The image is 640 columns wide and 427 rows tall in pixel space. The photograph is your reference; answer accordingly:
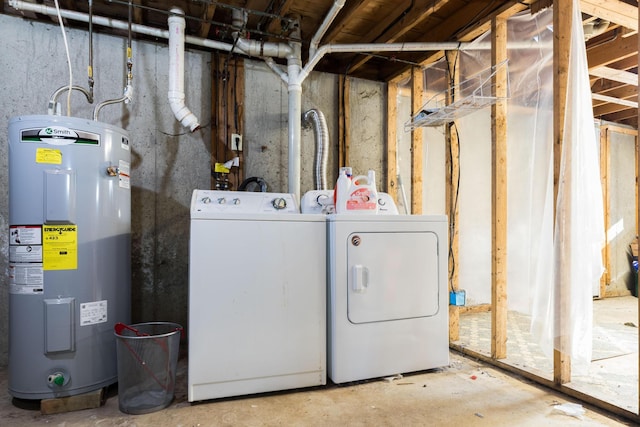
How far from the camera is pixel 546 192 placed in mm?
2068

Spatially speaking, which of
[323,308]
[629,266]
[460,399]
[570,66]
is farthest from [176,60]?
[629,266]

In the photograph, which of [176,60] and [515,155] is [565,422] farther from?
[176,60]

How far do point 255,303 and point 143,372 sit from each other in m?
0.61

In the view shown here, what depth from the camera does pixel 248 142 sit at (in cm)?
299

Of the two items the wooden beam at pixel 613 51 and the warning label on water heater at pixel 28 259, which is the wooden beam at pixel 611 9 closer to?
the wooden beam at pixel 613 51

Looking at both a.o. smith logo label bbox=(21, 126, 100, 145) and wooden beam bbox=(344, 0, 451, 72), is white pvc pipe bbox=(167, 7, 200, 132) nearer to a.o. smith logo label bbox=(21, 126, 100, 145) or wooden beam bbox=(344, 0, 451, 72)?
a.o. smith logo label bbox=(21, 126, 100, 145)

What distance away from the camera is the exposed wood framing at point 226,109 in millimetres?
2854

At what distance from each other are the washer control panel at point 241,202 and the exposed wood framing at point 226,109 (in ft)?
1.51

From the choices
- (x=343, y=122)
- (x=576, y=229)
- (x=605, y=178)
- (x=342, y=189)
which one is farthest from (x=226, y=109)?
(x=605, y=178)

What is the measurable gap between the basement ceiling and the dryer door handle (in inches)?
65.3

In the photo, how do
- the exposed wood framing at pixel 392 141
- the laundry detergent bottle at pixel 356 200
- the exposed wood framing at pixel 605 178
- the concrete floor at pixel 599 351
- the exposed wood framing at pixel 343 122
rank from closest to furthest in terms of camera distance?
the concrete floor at pixel 599 351 < the laundry detergent bottle at pixel 356 200 < the exposed wood framing at pixel 343 122 < the exposed wood framing at pixel 392 141 < the exposed wood framing at pixel 605 178

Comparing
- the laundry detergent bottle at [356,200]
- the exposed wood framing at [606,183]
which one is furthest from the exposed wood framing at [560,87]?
the exposed wood framing at [606,183]

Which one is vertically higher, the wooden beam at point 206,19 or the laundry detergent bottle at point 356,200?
the wooden beam at point 206,19

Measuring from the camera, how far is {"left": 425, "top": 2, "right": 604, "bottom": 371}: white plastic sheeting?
1853mm
